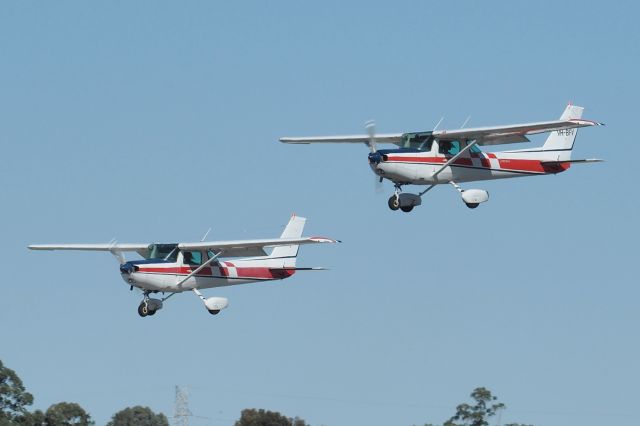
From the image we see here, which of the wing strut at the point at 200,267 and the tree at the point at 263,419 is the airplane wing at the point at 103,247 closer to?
the wing strut at the point at 200,267

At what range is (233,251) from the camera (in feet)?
151

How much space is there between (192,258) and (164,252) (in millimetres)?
875

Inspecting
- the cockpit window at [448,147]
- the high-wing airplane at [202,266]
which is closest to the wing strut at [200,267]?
the high-wing airplane at [202,266]

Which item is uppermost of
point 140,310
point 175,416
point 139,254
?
point 175,416

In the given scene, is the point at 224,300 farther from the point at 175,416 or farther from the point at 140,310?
the point at 175,416

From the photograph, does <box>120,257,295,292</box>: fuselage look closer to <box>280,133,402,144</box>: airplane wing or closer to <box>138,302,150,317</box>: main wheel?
<box>138,302,150,317</box>: main wheel

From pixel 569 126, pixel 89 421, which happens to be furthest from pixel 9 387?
pixel 569 126

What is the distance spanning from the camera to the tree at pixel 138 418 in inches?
3627

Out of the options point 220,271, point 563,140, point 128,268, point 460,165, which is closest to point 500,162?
point 460,165

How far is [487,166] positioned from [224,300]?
29.5ft

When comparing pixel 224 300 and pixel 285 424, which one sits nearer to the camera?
pixel 224 300

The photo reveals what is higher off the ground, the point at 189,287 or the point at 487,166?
the point at 487,166

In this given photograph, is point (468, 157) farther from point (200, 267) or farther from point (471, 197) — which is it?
point (200, 267)

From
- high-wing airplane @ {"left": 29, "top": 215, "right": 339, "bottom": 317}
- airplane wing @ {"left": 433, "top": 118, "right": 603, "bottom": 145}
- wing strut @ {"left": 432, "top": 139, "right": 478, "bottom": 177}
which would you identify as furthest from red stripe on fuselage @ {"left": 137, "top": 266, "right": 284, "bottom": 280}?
airplane wing @ {"left": 433, "top": 118, "right": 603, "bottom": 145}
